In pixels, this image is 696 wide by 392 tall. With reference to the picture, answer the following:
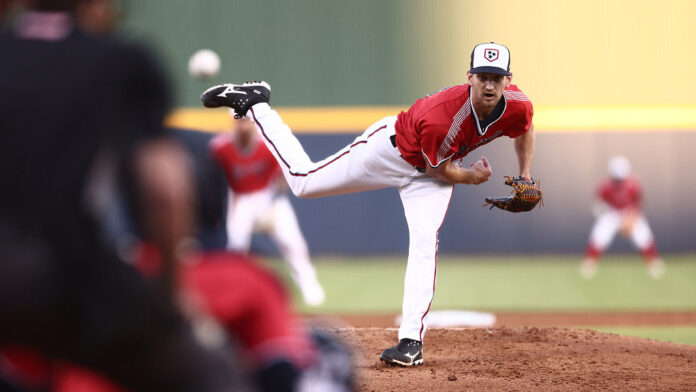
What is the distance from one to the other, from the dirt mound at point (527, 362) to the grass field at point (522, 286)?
143cm

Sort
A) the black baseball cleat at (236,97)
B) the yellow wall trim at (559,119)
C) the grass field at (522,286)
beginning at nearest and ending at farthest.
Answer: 1. the black baseball cleat at (236,97)
2. the grass field at (522,286)
3. the yellow wall trim at (559,119)

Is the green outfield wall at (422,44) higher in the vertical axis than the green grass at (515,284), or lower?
higher

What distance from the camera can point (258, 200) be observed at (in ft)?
27.5

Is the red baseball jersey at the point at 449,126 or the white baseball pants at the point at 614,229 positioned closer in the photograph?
the red baseball jersey at the point at 449,126

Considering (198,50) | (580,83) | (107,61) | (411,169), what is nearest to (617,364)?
(411,169)

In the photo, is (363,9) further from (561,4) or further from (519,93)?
(519,93)

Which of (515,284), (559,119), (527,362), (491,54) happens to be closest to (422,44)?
(559,119)

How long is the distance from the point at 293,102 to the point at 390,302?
559 cm

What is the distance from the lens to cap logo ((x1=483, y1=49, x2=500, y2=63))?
4.29m

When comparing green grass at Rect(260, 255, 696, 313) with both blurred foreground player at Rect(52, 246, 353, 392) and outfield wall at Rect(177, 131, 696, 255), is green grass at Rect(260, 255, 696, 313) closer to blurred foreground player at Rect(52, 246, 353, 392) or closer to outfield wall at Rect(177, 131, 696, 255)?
outfield wall at Rect(177, 131, 696, 255)

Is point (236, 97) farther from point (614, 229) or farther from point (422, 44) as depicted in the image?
point (422, 44)

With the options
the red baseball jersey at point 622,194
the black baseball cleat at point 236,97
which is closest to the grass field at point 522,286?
the red baseball jersey at point 622,194

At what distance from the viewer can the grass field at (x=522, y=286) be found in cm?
804

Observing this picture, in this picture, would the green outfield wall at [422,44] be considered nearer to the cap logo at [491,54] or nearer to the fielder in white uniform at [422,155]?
the fielder in white uniform at [422,155]
